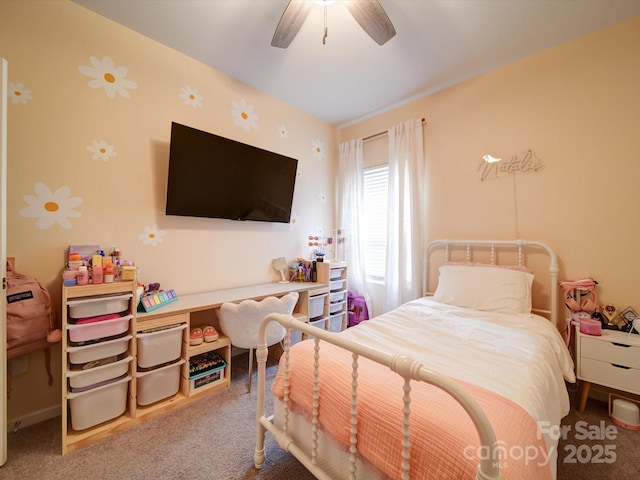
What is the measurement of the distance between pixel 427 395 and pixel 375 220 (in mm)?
2470

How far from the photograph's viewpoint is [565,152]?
6.66 feet

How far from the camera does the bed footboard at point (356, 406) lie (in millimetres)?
583

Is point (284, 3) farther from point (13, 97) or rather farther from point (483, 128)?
point (483, 128)

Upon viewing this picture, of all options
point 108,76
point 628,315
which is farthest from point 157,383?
point 628,315

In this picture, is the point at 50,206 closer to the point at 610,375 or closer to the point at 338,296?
the point at 338,296

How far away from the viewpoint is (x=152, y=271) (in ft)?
6.79

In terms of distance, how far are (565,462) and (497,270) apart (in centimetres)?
122

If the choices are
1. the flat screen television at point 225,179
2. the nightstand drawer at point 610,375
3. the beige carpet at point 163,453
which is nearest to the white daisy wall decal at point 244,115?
the flat screen television at point 225,179

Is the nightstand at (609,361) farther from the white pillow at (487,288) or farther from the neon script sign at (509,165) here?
the neon script sign at (509,165)

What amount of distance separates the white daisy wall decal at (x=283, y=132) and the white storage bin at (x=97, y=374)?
98.6 inches

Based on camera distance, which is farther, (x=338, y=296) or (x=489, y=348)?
(x=338, y=296)

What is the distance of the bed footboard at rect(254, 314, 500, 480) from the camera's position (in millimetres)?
583

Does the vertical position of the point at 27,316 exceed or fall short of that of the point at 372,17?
it falls short

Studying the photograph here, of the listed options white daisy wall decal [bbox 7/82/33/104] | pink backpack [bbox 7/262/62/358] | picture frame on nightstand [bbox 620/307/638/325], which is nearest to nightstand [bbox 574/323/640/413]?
picture frame on nightstand [bbox 620/307/638/325]
